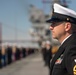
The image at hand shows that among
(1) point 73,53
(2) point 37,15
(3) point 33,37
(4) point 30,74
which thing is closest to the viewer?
(1) point 73,53

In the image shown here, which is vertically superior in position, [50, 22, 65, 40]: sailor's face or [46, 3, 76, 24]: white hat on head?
[46, 3, 76, 24]: white hat on head

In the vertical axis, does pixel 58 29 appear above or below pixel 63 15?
below

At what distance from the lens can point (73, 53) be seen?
2889 mm

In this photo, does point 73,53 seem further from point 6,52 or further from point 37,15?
point 37,15

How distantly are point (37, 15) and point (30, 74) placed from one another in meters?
120

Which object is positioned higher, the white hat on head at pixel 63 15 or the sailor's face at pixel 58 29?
the white hat on head at pixel 63 15

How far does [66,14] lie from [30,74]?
1529 centimetres

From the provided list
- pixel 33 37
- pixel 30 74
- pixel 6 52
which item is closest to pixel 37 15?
pixel 33 37

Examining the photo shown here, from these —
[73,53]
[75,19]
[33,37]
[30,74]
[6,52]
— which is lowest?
[33,37]

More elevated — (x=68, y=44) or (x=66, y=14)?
(x=66, y=14)

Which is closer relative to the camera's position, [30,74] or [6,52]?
[30,74]

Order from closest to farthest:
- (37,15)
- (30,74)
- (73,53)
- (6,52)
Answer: (73,53) < (30,74) < (6,52) < (37,15)

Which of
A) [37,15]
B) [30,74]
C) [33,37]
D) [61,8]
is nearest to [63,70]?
[61,8]

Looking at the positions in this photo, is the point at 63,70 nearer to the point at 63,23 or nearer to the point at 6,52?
the point at 63,23
